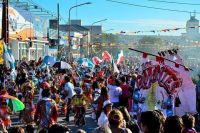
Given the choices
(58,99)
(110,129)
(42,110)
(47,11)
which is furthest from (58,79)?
(47,11)

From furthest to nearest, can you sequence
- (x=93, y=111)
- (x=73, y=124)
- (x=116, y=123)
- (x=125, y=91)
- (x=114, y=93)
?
(x=93, y=111) < (x=73, y=124) < (x=125, y=91) < (x=114, y=93) < (x=116, y=123)

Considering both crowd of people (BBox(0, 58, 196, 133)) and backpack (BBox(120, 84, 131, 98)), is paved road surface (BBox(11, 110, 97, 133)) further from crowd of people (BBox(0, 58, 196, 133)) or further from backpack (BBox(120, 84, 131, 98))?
backpack (BBox(120, 84, 131, 98))

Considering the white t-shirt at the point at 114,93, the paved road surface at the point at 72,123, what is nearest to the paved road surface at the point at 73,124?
the paved road surface at the point at 72,123

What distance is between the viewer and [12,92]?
63.6ft

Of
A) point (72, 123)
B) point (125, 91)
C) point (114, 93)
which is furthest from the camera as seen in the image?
point (72, 123)

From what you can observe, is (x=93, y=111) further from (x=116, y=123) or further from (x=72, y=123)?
(x=116, y=123)

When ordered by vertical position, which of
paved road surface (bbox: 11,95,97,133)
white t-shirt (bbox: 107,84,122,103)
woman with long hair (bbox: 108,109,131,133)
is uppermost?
woman with long hair (bbox: 108,109,131,133)

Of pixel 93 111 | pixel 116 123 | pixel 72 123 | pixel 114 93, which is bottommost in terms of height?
pixel 72 123

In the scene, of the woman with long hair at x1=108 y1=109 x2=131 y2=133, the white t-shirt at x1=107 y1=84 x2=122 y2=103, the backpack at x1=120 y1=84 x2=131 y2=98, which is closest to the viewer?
the woman with long hair at x1=108 y1=109 x2=131 y2=133

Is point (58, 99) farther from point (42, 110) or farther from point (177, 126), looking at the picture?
point (177, 126)

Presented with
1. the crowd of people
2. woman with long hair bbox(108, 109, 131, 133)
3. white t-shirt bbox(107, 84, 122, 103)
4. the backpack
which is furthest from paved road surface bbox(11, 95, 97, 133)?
woman with long hair bbox(108, 109, 131, 133)

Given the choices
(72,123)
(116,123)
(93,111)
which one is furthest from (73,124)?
(116,123)

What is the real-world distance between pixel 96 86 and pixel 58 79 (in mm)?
9668

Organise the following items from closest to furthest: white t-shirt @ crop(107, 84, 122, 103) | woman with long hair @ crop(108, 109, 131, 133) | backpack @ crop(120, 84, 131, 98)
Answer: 1. woman with long hair @ crop(108, 109, 131, 133)
2. white t-shirt @ crop(107, 84, 122, 103)
3. backpack @ crop(120, 84, 131, 98)
